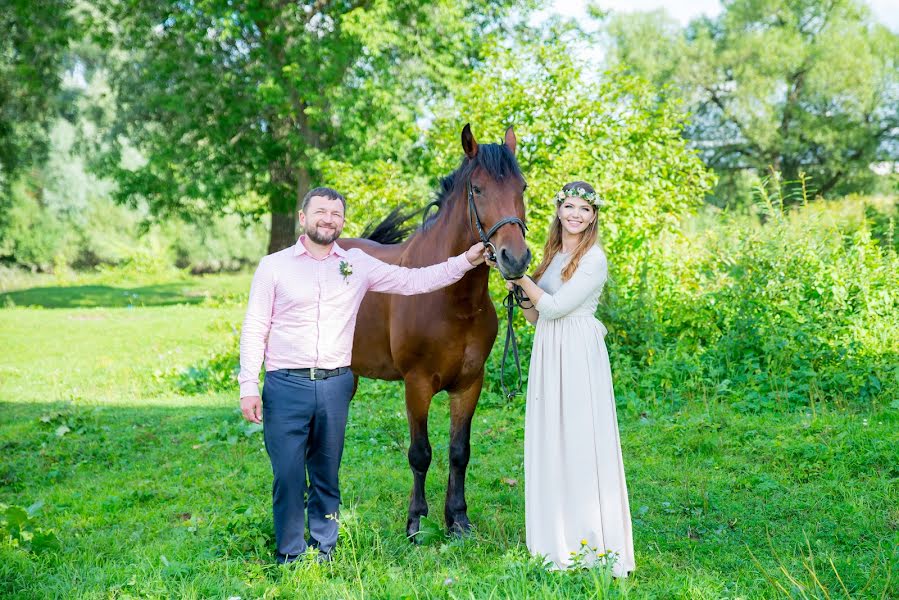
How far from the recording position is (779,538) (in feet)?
12.6

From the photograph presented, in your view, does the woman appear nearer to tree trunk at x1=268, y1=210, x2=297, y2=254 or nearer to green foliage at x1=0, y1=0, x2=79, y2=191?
tree trunk at x1=268, y1=210, x2=297, y2=254

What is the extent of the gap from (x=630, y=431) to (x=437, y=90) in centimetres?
1122

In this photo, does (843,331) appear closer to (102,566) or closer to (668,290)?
(668,290)

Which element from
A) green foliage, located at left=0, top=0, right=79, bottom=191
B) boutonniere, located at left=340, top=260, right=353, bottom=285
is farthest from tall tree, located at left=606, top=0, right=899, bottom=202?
boutonniere, located at left=340, top=260, right=353, bottom=285

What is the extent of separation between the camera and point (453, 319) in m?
3.89

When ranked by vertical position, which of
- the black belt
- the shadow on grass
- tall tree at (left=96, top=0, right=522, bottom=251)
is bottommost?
the shadow on grass

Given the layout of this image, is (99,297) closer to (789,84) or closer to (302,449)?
(302,449)

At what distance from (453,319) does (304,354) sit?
2.94 feet

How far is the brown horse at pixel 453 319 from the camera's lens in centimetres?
349

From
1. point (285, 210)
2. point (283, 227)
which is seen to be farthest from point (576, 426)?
point (283, 227)

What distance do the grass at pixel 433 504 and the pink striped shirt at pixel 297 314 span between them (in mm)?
907

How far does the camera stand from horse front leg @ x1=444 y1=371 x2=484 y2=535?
4.16 meters

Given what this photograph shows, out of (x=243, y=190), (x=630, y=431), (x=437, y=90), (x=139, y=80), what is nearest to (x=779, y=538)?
(x=630, y=431)

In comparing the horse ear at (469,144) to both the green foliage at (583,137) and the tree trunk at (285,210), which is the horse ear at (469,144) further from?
the tree trunk at (285,210)
